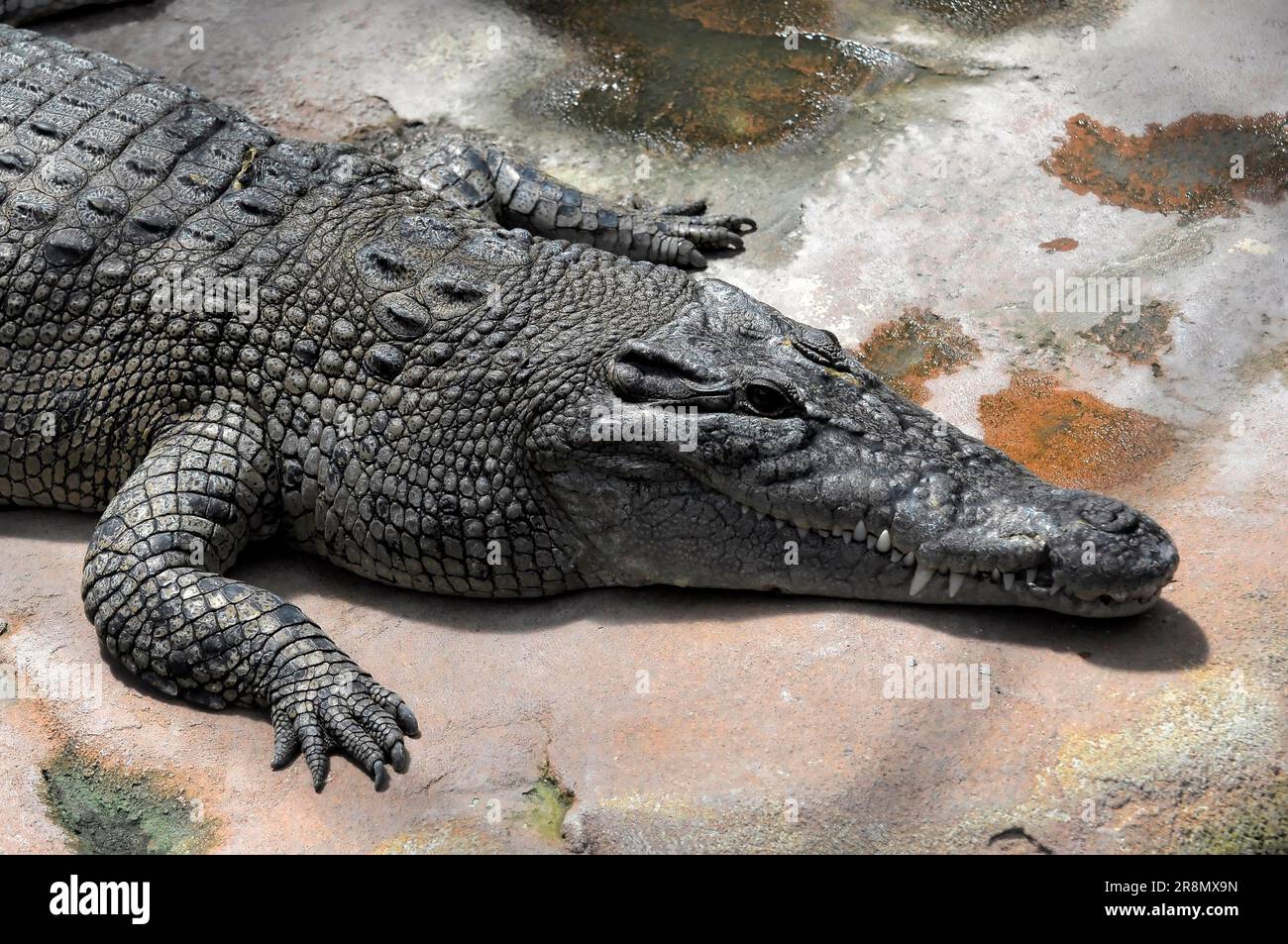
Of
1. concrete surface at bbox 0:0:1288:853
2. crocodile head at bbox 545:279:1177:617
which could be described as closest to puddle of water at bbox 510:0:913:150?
concrete surface at bbox 0:0:1288:853

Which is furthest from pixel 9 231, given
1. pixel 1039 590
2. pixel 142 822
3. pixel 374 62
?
pixel 1039 590

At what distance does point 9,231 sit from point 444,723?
273cm

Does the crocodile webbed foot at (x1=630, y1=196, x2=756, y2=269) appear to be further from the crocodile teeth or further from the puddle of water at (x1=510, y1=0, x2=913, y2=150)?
the crocodile teeth

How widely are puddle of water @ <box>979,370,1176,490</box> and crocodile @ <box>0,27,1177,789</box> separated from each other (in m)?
0.80

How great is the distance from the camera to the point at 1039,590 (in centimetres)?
413

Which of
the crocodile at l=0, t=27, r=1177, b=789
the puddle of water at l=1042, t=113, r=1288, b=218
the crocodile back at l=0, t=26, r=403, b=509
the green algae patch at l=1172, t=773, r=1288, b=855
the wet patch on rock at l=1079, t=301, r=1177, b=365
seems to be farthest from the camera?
the puddle of water at l=1042, t=113, r=1288, b=218

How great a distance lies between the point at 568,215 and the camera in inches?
257

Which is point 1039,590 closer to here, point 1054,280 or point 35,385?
point 1054,280

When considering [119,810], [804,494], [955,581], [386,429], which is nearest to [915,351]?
[804,494]

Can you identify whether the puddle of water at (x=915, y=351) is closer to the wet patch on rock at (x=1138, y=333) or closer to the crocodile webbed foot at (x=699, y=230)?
the wet patch on rock at (x=1138, y=333)

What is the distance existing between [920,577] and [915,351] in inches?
70.7

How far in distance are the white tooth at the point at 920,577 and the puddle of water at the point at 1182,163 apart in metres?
3.06

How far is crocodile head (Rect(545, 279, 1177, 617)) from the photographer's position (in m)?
4.13

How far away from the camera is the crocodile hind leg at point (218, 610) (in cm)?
440
